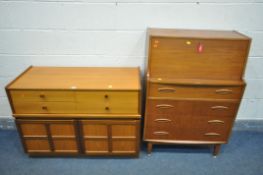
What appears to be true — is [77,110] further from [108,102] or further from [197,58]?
[197,58]

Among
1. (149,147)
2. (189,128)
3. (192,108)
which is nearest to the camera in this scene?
(192,108)

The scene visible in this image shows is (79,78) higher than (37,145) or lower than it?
higher

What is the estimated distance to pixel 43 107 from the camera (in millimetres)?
1801

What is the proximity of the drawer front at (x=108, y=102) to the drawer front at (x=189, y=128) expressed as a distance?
23cm

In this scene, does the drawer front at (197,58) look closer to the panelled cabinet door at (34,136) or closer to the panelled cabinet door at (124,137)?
the panelled cabinet door at (124,137)

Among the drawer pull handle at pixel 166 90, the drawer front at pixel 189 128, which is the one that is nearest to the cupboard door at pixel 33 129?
the drawer front at pixel 189 128

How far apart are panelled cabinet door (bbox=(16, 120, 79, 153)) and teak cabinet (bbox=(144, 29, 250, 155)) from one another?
0.71m

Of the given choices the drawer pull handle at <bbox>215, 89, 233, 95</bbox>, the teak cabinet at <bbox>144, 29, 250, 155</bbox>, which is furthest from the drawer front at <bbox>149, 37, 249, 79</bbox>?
the drawer pull handle at <bbox>215, 89, 233, 95</bbox>

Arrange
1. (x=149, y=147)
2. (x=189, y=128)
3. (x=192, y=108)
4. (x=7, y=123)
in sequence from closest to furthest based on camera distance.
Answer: (x=192, y=108)
(x=189, y=128)
(x=149, y=147)
(x=7, y=123)

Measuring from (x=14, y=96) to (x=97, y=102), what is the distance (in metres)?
0.68

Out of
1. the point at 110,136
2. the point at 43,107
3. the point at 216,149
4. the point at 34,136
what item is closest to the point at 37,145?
the point at 34,136

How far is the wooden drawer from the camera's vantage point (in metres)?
1.82

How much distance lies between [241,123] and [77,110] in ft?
6.18

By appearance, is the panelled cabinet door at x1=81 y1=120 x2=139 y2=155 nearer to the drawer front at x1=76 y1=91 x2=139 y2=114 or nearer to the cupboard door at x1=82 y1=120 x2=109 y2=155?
the cupboard door at x1=82 y1=120 x2=109 y2=155
